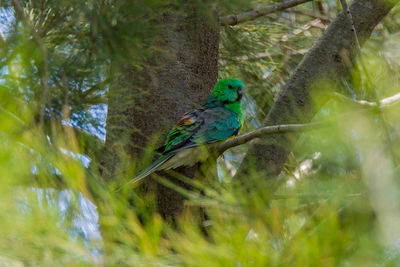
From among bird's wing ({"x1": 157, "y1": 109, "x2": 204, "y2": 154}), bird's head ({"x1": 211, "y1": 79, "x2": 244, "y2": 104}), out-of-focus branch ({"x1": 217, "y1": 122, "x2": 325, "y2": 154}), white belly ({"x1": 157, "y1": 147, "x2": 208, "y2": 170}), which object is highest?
bird's head ({"x1": 211, "y1": 79, "x2": 244, "y2": 104})

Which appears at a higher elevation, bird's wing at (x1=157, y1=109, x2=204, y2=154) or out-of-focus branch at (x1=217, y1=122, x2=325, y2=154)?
bird's wing at (x1=157, y1=109, x2=204, y2=154)

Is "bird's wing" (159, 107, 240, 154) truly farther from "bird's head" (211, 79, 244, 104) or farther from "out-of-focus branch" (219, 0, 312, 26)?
"out-of-focus branch" (219, 0, 312, 26)

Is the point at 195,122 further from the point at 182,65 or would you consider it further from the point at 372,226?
the point at 372,226

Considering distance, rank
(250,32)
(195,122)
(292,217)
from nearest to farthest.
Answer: (292,217) → (195,122) → (250,32)

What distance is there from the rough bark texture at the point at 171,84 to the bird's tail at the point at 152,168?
0.08 m

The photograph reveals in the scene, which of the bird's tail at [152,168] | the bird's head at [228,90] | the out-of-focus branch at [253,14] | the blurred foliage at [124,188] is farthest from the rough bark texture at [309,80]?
the blurred foliage at [124,188]

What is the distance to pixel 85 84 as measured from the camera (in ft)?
4.38

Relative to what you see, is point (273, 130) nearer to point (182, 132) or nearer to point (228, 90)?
point (182, 132)

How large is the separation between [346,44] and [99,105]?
130 centimetres

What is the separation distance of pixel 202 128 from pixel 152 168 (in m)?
0.51

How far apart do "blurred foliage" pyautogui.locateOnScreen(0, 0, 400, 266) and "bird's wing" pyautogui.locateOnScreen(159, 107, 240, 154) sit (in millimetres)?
612

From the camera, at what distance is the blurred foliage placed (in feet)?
2.71

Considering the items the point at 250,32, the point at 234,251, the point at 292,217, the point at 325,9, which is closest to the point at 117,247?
the point at 234,251

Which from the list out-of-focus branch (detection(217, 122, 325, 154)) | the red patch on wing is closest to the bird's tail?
the red patch on wing
